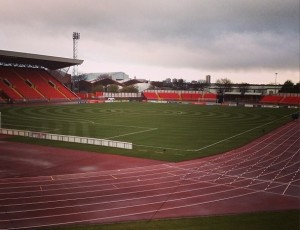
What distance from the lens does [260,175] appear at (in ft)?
75.3

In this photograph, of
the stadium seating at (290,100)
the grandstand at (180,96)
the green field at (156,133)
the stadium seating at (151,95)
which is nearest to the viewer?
the green field at (156,133)

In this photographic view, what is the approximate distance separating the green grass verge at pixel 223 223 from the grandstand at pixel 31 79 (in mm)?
65655

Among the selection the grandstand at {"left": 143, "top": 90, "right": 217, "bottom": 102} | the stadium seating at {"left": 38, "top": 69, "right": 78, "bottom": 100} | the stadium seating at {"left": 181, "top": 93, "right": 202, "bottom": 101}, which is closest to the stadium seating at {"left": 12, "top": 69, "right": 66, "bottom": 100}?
the stadium seating at {"left": 38, "top": 69, "right": 78, "bottom": 100}

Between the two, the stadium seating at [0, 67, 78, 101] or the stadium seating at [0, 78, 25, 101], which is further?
the stadium seating at [0, 67, 78, 101]

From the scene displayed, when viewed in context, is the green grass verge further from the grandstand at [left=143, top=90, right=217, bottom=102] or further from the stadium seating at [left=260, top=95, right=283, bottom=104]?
the grandstand at [left=143, top=90, right=217, bottom=102]

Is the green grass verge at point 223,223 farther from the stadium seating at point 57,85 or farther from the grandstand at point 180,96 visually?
the grandstand at point 180,96

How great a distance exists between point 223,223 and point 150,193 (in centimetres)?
515

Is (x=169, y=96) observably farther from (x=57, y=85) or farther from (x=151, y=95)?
(x=57, y=85)

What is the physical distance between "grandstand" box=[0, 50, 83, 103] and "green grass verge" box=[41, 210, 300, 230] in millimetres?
65655

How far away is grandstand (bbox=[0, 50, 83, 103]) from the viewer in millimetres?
79125

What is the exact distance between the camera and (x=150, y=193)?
19.0m

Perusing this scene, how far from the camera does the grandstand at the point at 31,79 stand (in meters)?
79.1

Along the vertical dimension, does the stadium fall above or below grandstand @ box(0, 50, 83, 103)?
below

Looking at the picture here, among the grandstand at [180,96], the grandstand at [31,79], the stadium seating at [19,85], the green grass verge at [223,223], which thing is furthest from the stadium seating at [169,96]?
the green grass verge at [223,223]
